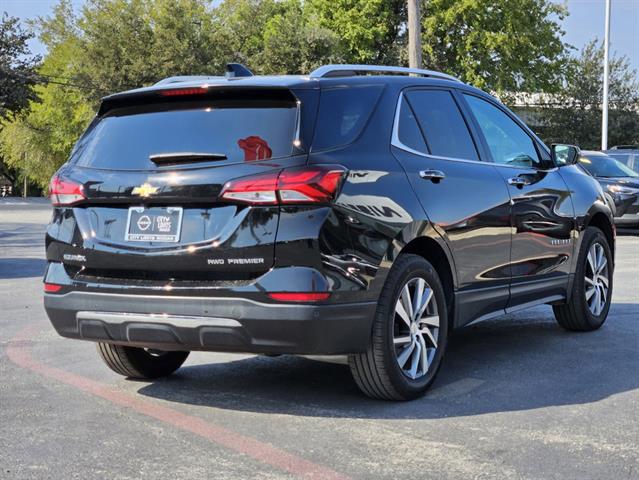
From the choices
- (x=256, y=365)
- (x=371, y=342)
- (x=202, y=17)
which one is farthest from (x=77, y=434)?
(x=202, y=17)

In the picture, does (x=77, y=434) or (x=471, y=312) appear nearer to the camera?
(x=77, y=434)

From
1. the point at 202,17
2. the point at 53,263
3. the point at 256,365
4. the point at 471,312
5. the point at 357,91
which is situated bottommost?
the point at 256,365

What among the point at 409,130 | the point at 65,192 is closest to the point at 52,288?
the point at 65,192

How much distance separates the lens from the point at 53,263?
5219 mm

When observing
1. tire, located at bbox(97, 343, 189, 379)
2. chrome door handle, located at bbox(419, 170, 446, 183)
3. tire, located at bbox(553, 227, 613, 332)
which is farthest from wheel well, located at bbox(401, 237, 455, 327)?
tire, located at bbox(553, 227, 613, 332)

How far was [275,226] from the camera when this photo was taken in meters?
4.56

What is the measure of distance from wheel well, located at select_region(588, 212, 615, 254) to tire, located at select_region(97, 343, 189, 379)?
3.64 m

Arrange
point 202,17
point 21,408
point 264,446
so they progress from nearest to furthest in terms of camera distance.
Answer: point 264,446 < point 21,408 < point 202,17

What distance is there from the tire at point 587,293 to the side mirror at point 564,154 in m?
0.57

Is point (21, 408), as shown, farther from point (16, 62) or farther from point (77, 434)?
point (16, 62)

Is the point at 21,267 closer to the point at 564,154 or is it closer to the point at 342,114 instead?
the point at 564,154

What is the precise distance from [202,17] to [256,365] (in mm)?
51426

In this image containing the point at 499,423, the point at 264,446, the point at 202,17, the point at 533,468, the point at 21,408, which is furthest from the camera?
the point at 202,17

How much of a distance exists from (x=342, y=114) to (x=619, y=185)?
50.5ft
